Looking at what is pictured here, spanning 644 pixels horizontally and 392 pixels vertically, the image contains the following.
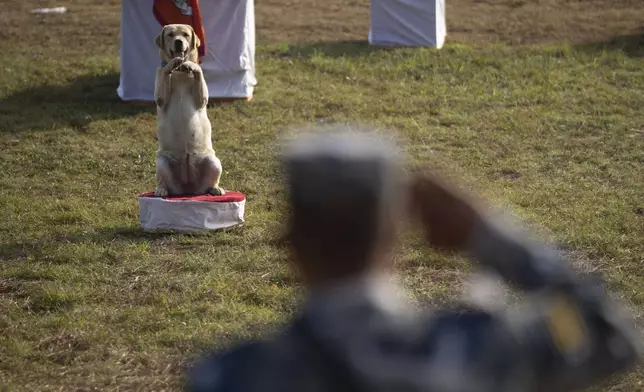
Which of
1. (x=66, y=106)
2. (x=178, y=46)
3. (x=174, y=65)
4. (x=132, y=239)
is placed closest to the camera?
(x=132, y=239)

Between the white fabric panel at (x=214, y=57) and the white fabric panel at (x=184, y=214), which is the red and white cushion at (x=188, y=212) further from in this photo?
the white fabric panel at (x=214, y=57)

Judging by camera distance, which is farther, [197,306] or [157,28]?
[157,28]

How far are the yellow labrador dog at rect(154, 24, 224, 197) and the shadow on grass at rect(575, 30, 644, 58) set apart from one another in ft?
27.1

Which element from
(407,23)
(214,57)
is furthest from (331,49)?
(214,57)

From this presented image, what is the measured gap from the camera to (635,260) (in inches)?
237

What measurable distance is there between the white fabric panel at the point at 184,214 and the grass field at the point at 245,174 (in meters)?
0.14

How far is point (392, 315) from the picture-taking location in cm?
158

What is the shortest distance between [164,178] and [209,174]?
1.12 feet

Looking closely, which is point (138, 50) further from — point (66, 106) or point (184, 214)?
point (184, 214)

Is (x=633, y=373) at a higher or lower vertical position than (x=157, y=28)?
lower

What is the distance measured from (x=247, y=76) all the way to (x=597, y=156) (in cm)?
459

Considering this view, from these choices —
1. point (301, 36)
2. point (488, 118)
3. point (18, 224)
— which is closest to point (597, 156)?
point (488, 118)

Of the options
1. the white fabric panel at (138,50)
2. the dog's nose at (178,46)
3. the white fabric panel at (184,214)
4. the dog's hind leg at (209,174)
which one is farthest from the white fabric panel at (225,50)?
the white fabric panel at (184,214)

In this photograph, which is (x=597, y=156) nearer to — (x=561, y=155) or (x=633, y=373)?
(x=561, y=155)
